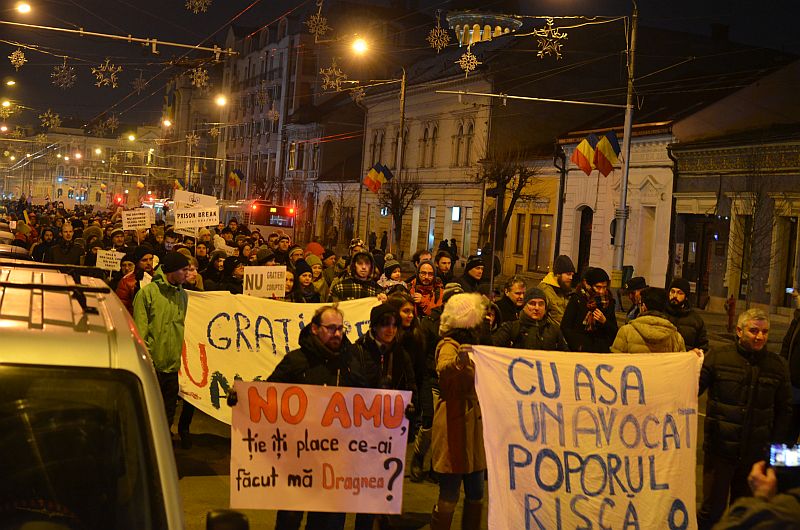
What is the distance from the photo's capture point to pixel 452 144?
171 ft

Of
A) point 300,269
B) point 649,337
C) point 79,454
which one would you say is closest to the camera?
point 79,454

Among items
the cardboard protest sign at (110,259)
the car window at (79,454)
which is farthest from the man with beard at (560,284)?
the car window at (79,454)

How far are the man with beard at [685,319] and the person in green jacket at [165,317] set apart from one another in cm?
411

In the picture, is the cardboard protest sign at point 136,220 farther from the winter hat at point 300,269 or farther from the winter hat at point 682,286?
the winter hat at point 682,286

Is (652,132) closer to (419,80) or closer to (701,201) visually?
(701,201)

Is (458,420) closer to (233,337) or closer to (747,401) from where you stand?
(747,401)

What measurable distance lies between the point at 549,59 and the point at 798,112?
18.8m

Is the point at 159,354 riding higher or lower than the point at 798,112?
lower

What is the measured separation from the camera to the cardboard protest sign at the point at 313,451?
6.10 meters

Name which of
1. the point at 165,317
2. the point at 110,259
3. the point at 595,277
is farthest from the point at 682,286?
the point at 110,259

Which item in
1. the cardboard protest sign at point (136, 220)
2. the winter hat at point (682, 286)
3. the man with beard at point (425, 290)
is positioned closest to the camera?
the winter hat at point (682, 286)

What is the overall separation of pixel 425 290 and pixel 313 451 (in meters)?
5.01

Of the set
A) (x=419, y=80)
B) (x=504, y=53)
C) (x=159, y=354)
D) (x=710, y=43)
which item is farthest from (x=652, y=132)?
(x=159, y=354)

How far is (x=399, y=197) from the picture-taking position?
175ft
